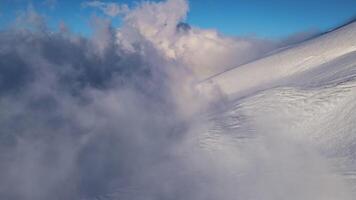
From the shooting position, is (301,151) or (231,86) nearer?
(301,151)

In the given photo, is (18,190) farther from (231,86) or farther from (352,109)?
(352,109)

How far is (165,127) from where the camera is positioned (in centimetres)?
7150

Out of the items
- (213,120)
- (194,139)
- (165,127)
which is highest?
(165,127)

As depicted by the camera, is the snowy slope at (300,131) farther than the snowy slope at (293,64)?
No

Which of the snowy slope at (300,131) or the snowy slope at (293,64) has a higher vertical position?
the snowy slope at (293,64)

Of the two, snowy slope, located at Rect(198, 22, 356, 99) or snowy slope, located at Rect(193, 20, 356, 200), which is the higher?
snowy slope, located at Rect(198, 22, 356, 99)

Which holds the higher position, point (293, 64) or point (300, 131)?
point (293, 64)

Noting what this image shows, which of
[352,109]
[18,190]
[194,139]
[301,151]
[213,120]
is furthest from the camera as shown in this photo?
[18,190]

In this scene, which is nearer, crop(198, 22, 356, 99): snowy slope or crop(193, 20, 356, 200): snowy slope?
crop(193, 20, 356, 200): snowy slope

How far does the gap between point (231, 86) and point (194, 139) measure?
93.2 feet

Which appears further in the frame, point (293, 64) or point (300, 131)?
point (293, 64)

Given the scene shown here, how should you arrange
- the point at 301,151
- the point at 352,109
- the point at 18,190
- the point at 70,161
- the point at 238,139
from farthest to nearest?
the point at 70,161
the point at 18,190
the point at 238,139
the point at 352,109
the point at 301,151

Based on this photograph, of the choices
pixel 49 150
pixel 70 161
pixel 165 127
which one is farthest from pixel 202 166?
pixel 49 150

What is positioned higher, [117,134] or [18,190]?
[117,134]
